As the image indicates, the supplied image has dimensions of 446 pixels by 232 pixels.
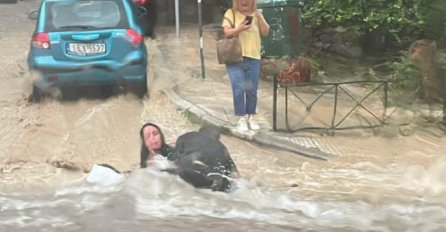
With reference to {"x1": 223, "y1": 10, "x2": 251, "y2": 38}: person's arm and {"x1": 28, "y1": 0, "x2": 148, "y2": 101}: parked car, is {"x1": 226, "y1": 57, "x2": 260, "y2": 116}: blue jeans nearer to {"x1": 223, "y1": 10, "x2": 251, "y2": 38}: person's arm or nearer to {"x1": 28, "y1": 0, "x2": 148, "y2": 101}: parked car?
{"x1": 223, "y1": 10, "x2": 251, "y2": 38}: person's arm

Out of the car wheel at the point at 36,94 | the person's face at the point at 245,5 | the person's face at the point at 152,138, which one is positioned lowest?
the car wheel at the point at 36,94

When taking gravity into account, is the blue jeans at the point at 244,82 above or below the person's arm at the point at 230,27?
below

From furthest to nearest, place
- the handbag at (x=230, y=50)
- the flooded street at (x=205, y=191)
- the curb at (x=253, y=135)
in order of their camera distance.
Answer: the handbag at (x=230, y=50) → the curb at (x=253, y=135) → the flooded street at (x=205, y=191)

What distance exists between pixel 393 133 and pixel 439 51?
3.44 ft

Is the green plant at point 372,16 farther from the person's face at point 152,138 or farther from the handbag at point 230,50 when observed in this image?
the person's face at point 152,138

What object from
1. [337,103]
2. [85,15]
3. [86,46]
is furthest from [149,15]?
[337,103]

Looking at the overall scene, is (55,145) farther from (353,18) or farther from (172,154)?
(353,18)

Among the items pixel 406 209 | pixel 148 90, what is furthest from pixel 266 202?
pixel 148 90

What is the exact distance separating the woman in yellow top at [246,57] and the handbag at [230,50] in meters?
0.08

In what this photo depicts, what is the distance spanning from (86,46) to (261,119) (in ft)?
8.68

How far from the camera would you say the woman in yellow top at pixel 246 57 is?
8.66m

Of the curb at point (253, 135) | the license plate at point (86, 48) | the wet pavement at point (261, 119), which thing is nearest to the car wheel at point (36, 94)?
the license plate at point (86, 48)

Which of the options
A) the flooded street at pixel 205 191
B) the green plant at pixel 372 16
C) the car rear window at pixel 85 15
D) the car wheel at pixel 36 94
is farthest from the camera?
the green plant at pixel 372 16

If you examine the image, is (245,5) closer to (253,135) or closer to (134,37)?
(253,135)
